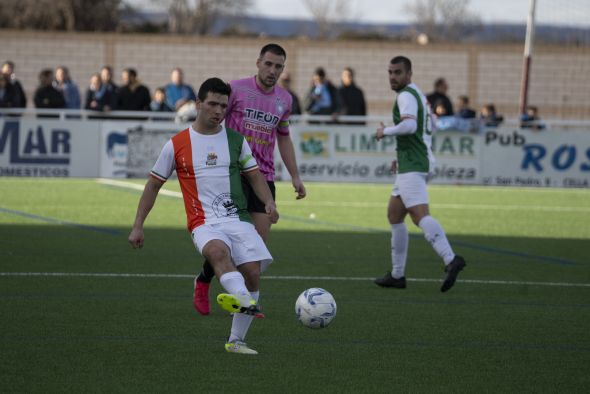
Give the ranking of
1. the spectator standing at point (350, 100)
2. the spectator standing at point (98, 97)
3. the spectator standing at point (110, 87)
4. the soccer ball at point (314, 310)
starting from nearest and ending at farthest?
1. the soccer ball at point (314, 310)
2. the spectator standing at point (98, 97)
3. the spectator standing at point (110, 87)
4. the spectator standing at point (350, 100)

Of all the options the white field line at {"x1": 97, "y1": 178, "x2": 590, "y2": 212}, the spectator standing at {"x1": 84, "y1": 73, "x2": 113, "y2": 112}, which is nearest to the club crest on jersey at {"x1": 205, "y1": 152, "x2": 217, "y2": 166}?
the white field line at {"x1": 97, "y1": 178, "x2": 590, "y2": 212}

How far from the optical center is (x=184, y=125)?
21.8m

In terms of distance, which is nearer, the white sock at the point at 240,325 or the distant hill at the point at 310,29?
the white sock at the point at 240,325

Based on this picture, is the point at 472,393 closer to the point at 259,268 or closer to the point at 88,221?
the point at 259,268

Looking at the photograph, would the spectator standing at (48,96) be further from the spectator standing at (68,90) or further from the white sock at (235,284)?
the white sock at (235,284)

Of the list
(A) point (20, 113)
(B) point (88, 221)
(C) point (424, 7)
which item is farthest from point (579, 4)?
(C) point (424, 7)

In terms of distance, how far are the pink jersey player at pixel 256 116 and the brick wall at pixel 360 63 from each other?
29.3 metres

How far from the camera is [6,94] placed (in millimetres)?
22781

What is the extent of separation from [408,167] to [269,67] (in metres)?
2.10

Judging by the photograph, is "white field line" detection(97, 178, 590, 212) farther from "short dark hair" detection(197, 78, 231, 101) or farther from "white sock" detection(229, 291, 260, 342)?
"white sock" detection(229, 291, 260, 342)

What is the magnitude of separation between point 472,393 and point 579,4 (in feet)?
88.8

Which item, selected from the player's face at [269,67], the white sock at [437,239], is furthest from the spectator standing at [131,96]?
the player's face at [269,67]

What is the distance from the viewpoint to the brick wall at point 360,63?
3772 centimetres

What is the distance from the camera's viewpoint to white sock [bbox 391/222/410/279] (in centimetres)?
1002
